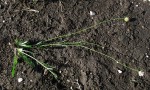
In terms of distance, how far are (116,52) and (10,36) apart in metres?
0.90

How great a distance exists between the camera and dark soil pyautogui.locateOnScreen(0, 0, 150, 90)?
2361 mm

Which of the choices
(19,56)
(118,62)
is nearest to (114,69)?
(118,62)

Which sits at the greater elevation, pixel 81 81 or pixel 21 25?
pixel 21 25

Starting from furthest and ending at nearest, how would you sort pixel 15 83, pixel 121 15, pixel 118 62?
pixel 121 15
pixel 118 62
pixel 15 83

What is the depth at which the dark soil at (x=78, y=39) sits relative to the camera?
7.75 feet

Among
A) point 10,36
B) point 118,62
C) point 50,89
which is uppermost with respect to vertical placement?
point 10,36

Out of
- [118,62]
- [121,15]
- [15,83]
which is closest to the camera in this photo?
[15,83]

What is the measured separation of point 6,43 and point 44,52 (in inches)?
12.7

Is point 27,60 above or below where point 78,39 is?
below

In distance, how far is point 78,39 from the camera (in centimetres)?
254

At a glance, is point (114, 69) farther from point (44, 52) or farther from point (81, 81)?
point (44, 52)

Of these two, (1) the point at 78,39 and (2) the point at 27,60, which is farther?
(1) the point at 78,39

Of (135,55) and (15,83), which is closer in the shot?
(15,83)

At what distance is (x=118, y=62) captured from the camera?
97.0 inches
